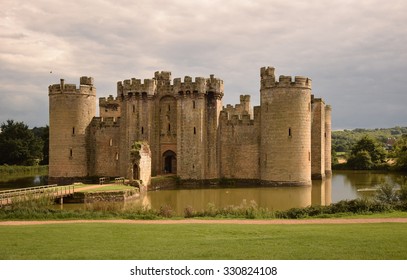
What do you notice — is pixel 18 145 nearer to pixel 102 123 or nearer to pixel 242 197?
pixel 102 123

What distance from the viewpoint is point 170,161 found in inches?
1496

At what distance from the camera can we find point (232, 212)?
18453 millimetres

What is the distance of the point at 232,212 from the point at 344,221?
15.3 feet

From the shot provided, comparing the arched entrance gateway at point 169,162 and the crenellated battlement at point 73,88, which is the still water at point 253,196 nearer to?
the arched entrance gateway at point 169,162

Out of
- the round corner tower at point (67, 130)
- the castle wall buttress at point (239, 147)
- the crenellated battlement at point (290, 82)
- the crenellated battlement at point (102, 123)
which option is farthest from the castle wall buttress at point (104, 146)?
the crenellated battlement at point (290, 82)

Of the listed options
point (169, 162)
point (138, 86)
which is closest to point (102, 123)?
point (138, 86)

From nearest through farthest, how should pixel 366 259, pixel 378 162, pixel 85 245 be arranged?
pixel 366 259
pixel 85 245
pixel 378 162

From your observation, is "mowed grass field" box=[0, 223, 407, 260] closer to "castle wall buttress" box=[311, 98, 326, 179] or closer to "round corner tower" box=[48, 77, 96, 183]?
"round corner tower" box=[48, 77, 96, 183]

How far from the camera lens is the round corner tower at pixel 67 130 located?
36.8 meters

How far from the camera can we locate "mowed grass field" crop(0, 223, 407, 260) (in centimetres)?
1021

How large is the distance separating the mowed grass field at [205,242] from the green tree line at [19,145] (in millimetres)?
44295

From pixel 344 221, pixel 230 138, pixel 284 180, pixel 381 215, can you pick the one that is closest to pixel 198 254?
pixel 344 221

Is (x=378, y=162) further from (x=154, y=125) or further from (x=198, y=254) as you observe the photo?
(x=198, y=254)

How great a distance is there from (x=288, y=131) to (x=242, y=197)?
22.8 ft
